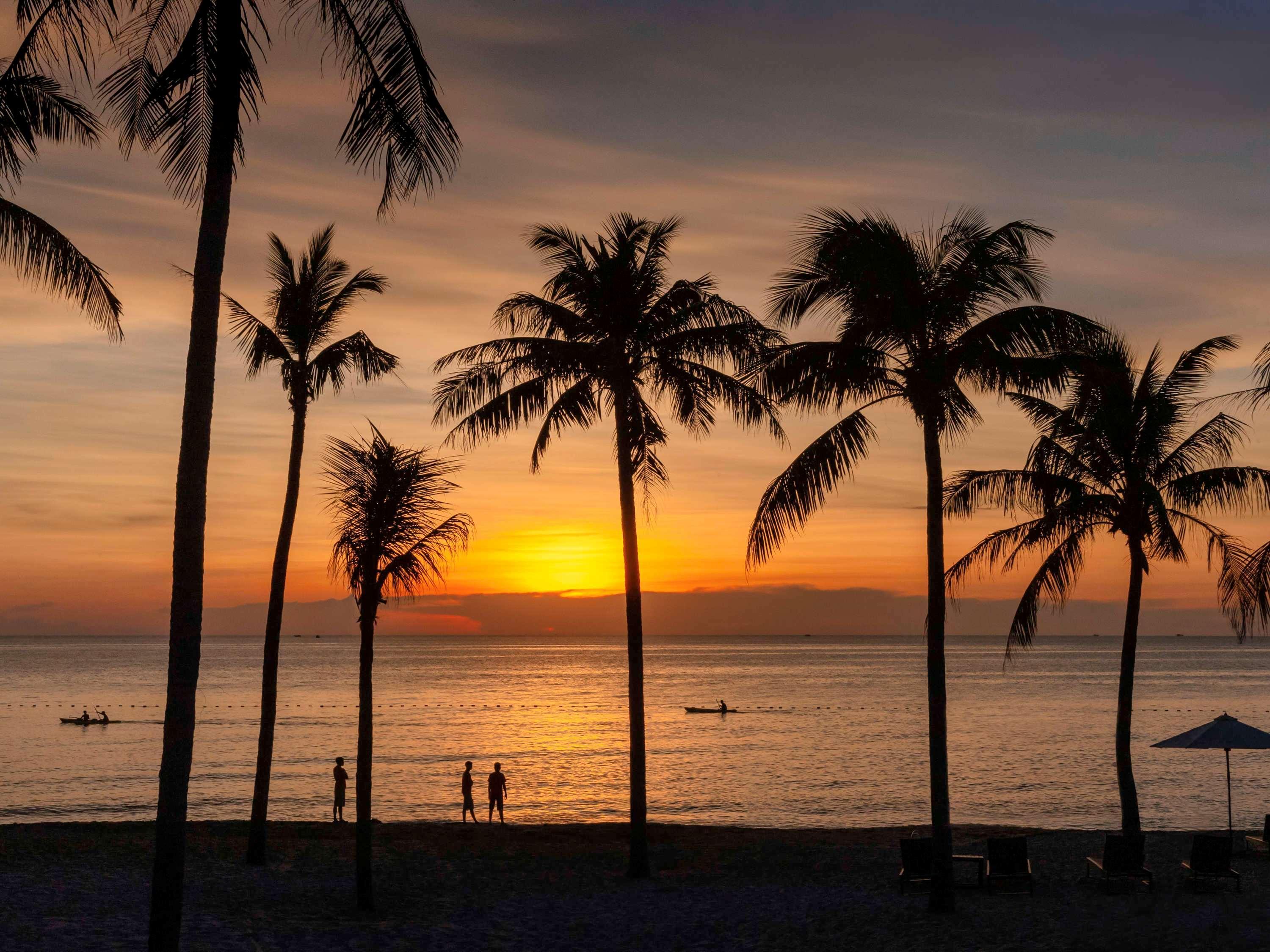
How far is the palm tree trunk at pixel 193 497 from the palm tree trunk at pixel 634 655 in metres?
10.8

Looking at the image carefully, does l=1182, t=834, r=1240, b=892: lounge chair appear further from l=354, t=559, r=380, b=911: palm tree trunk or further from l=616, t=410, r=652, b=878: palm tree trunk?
l=354, t=559, r=380, b=911: palm tree trunk

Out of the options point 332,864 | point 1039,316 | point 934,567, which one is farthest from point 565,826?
point 1039,316

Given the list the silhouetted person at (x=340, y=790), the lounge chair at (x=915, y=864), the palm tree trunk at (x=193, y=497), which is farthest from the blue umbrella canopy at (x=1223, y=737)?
the silhouetted person at (x=340, y=790)

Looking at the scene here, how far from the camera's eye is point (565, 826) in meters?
27.8

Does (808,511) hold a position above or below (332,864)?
above

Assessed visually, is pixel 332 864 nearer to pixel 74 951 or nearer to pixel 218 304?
pixel 74 951

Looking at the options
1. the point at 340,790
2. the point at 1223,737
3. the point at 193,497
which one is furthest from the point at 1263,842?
the point at 340,790

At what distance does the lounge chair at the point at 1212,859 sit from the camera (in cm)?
1694

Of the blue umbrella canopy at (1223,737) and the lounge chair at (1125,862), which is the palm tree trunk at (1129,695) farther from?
the lounge chair at (1125,862)

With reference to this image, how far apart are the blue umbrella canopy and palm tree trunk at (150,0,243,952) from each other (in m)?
15.9

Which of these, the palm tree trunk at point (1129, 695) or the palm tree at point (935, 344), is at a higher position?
the palm tree at point (935, 344)

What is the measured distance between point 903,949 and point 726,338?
10330mm

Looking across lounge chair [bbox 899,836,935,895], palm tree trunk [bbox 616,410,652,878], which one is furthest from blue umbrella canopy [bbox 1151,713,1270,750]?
palm tree trunk [bbox 616,410,652,878]

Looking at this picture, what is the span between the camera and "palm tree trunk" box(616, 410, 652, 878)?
64.1 ft
